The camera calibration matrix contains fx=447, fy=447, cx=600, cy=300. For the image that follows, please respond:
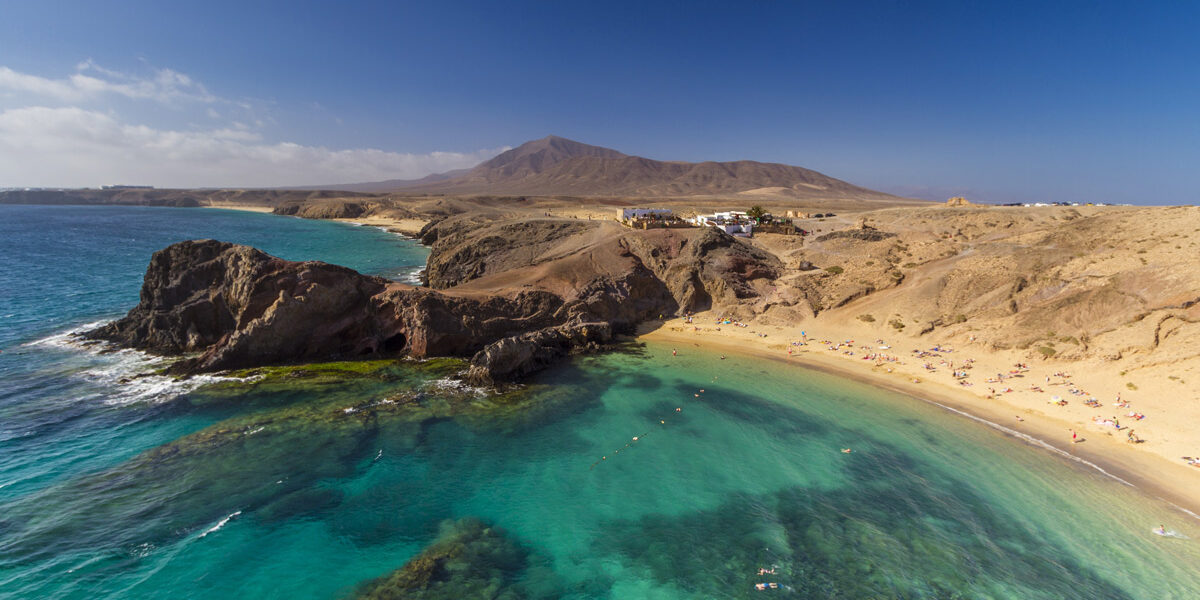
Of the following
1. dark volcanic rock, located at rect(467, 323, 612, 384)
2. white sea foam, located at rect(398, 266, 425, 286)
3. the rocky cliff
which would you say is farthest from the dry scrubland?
dark volcanic rock, located at rect(467, 323, 612, 384)

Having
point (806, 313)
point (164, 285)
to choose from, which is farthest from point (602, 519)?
point (164, 285)

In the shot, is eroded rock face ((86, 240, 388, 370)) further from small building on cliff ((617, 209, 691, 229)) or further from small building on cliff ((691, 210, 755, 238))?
small building on cliff ((691, 210, 755, 238))

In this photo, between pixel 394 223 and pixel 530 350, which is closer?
pixel 530 350

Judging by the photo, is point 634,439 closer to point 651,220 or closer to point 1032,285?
point 1032,285

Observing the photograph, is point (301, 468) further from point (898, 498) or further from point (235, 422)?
point (898, 498)

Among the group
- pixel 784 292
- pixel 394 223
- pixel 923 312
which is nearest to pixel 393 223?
pixel 394 223

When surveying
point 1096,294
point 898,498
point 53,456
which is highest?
point 1096,294
